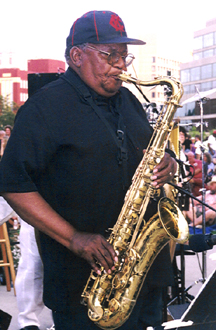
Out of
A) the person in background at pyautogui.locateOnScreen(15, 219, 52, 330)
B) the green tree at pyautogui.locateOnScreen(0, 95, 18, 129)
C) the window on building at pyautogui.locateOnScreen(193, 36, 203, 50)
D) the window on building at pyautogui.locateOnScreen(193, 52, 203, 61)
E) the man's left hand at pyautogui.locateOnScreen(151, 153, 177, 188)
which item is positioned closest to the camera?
the man's left hand at pyautogui.locateOnScreen(151, 153, 177, 188)

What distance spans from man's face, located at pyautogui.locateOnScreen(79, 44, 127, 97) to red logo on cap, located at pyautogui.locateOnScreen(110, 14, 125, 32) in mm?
81

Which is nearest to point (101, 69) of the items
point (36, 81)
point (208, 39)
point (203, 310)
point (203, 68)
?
point (203, 310)

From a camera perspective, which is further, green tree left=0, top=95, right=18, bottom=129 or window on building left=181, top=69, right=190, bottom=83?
window on building left=181, top=69, right=190, bottom=83

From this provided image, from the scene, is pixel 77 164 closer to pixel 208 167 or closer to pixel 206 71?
pixel 208 167

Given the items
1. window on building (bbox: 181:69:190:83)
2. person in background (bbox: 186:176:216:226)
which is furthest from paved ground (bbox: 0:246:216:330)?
window on building (bbox: 181:69:190:83)

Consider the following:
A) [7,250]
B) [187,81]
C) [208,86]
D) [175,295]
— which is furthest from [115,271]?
[187,81]

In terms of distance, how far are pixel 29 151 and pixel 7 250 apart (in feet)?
12.3

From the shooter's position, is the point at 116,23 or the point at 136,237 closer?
the point at 116,23

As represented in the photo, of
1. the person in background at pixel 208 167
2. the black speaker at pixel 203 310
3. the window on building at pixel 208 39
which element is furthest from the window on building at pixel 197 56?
the black speaker at pixel 203 310

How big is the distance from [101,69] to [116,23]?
25 cm

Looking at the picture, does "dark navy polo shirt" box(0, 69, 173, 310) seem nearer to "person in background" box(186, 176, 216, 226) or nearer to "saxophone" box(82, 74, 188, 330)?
"saxophone" box(82, 74, 188, 330)

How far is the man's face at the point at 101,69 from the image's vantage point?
6.59ft

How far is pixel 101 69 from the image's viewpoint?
2.02 metres

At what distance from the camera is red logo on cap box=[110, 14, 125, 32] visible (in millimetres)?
2021
